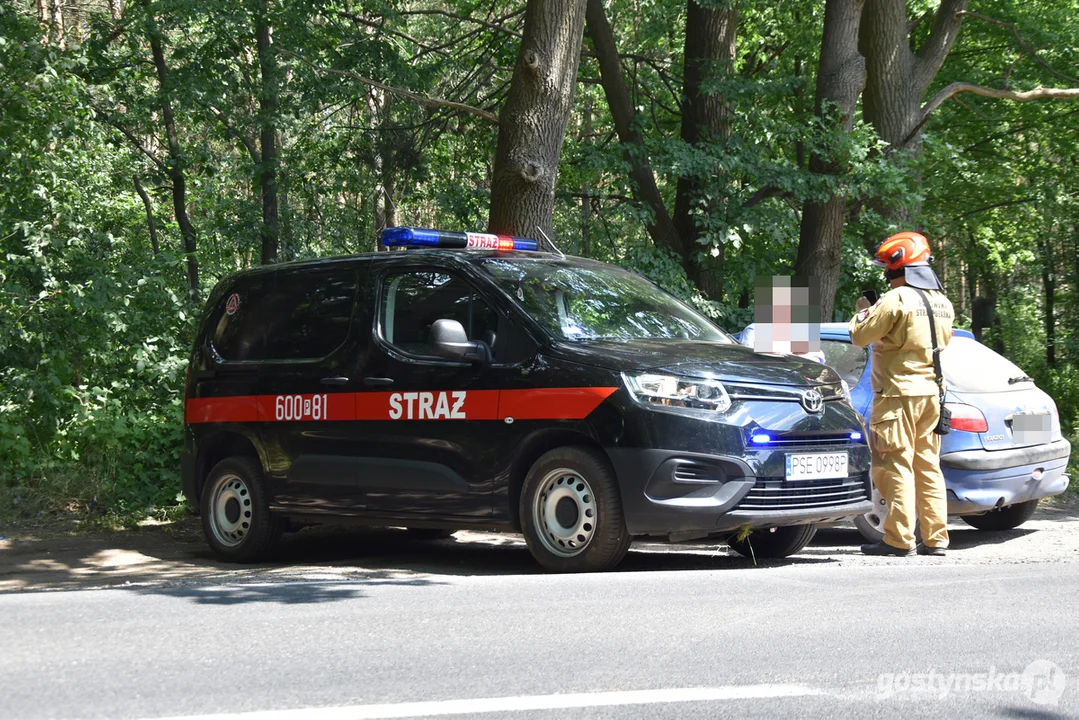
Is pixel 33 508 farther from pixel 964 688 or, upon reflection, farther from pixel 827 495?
pixel 964 688

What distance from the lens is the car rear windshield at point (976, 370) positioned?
8859mm

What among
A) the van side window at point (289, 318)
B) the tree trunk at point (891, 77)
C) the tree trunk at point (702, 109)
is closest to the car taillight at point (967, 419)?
the van side window at point (289, 318)

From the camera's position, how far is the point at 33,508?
10781 millimetres

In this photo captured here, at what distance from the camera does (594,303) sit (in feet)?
26.3

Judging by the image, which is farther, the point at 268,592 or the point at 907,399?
the point at 907,399

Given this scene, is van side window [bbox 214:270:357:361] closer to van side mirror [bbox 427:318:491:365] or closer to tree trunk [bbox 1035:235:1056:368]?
van side mirror [bbox 427:318:491:365]

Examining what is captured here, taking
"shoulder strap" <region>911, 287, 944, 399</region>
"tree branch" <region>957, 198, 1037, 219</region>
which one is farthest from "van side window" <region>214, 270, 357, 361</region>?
"tree branch" <region>957, 198, 1037, 219</region>

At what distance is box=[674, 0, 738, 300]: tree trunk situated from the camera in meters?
15.6

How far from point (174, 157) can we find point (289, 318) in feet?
34.8

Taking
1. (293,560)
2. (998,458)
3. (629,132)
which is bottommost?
(293,560)

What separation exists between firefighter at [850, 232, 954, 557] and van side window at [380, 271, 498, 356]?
2459 mm

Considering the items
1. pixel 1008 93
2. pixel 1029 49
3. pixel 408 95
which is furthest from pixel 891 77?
pixel 408 95

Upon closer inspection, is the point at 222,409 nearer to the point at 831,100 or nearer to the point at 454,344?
the point at 454,344

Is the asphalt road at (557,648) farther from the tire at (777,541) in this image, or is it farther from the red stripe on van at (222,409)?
the red stripe on van at (222,409)
